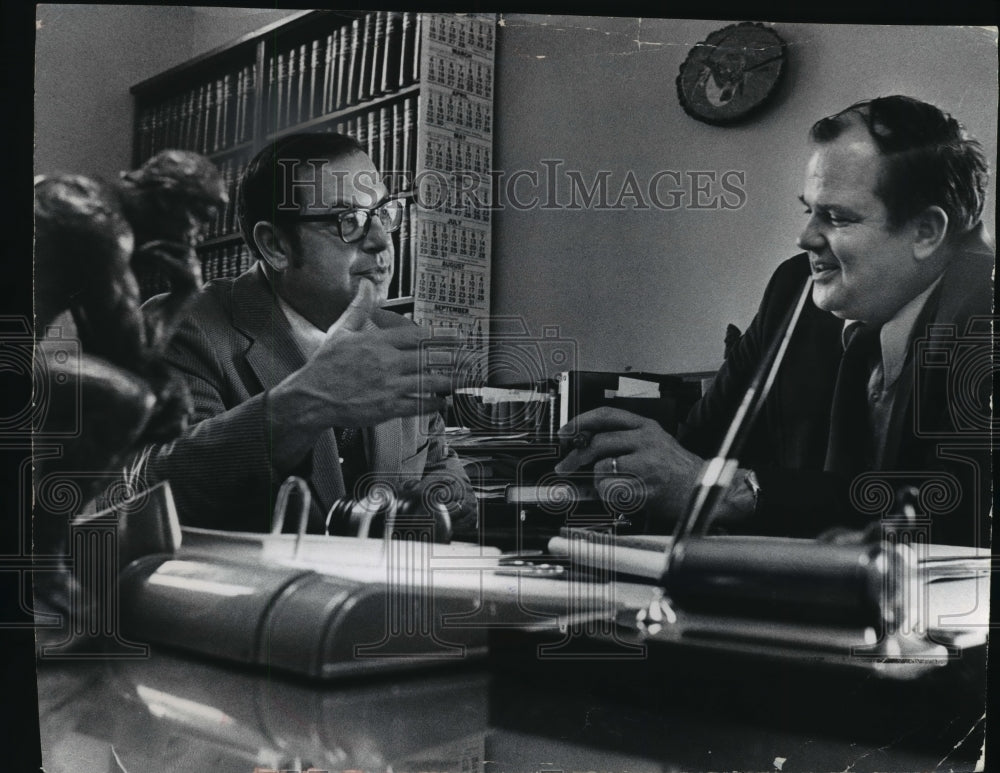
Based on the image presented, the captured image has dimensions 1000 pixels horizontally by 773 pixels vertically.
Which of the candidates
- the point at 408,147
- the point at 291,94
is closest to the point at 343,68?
the point at 291,94

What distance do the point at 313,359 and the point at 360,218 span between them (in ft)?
1.14

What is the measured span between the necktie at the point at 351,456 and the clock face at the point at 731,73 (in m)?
1.10

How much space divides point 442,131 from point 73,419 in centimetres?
109

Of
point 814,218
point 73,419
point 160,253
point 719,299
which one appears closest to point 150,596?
point 73,419

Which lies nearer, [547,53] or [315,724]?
[315,724]

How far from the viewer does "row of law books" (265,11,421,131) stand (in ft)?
8.32

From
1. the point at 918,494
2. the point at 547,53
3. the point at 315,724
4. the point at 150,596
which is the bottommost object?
the point at 315,724

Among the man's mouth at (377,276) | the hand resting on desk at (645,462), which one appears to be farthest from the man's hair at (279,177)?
the hand resting on desk at (645,462)

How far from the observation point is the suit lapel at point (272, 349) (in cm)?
249

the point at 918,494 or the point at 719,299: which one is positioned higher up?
the point at 719,299

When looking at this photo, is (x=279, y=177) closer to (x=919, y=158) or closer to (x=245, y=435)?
(x=245, y=435)

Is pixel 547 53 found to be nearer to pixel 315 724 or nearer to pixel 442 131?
pixel 442 131

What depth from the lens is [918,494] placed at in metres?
2.57

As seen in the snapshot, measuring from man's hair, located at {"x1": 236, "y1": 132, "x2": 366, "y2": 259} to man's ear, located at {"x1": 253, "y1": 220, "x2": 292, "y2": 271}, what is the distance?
0.01m
